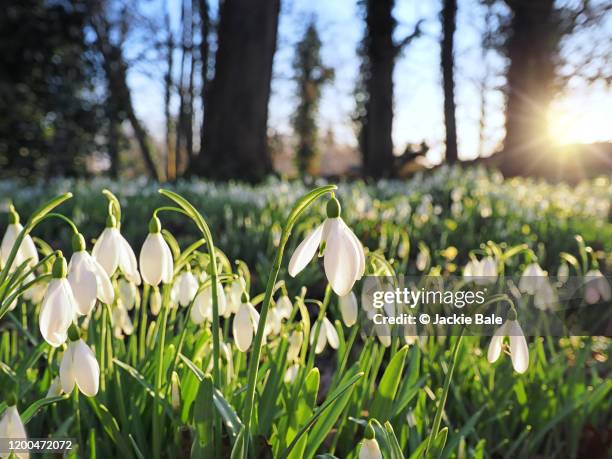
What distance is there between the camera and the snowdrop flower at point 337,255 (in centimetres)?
87

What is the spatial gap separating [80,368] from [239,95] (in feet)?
26.0

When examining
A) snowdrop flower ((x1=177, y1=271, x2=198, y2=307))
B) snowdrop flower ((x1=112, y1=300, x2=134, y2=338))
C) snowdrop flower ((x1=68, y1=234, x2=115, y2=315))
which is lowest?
snowdrop flower ((x1=112, y1=300, x2=134, y2=338))

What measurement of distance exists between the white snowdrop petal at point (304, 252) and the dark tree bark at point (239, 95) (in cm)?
766

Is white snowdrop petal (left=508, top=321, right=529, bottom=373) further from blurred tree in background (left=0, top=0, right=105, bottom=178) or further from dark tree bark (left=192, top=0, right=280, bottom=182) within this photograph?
blurred tree in background (left=0, top=0, right=105, bottom=178)

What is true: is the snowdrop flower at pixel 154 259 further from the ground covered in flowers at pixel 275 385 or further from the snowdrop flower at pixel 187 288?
the snowdrop flower at pixel 187 288

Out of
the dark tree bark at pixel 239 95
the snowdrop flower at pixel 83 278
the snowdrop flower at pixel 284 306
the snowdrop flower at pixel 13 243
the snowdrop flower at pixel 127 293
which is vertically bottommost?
the snowdrop flower at pixel 284 306

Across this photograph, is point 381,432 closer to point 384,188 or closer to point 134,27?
point 384,188

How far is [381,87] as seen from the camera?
37.9 ft

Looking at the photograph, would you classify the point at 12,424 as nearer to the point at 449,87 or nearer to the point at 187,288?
the point at 187,288

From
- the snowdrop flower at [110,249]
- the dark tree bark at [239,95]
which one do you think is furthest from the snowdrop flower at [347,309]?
the dark tree bark at [239,95]

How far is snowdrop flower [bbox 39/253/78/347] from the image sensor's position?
0.90 m

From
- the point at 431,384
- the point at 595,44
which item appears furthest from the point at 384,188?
the point at 595,44

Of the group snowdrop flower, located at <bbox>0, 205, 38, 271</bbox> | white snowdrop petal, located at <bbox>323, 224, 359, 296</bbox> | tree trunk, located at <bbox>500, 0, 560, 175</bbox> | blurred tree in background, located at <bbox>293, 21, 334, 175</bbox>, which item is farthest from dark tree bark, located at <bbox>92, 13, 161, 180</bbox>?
blurred tree in background, located at <bbox>293, 21, 334, 175</bbox>
